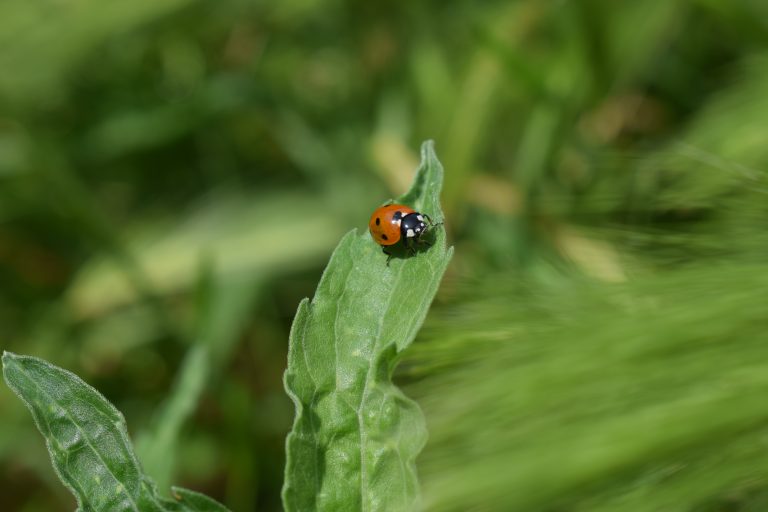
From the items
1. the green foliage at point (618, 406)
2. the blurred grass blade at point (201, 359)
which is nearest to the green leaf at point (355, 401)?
the green foliage at point (618, 406)

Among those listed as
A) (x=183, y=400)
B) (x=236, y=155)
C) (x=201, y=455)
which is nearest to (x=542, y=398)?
(x=183, y=400)

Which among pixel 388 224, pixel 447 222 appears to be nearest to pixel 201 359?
pixel 388 224

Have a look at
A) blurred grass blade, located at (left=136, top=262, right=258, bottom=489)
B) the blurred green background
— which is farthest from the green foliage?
blurred grass blade, located at (left=136, top=262, right=258, bottom=489)

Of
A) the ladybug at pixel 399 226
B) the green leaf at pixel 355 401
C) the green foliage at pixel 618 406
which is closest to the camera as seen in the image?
the green foliage at pixel 618 406

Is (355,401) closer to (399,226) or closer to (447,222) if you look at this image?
(399,226)

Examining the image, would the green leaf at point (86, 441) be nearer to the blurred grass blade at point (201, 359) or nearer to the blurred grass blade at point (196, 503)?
the blurred grass blade at point (196, 503)

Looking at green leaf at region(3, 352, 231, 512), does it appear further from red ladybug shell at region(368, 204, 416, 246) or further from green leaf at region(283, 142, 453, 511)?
red ladybug shell at region(368, 204, 416, 246)
